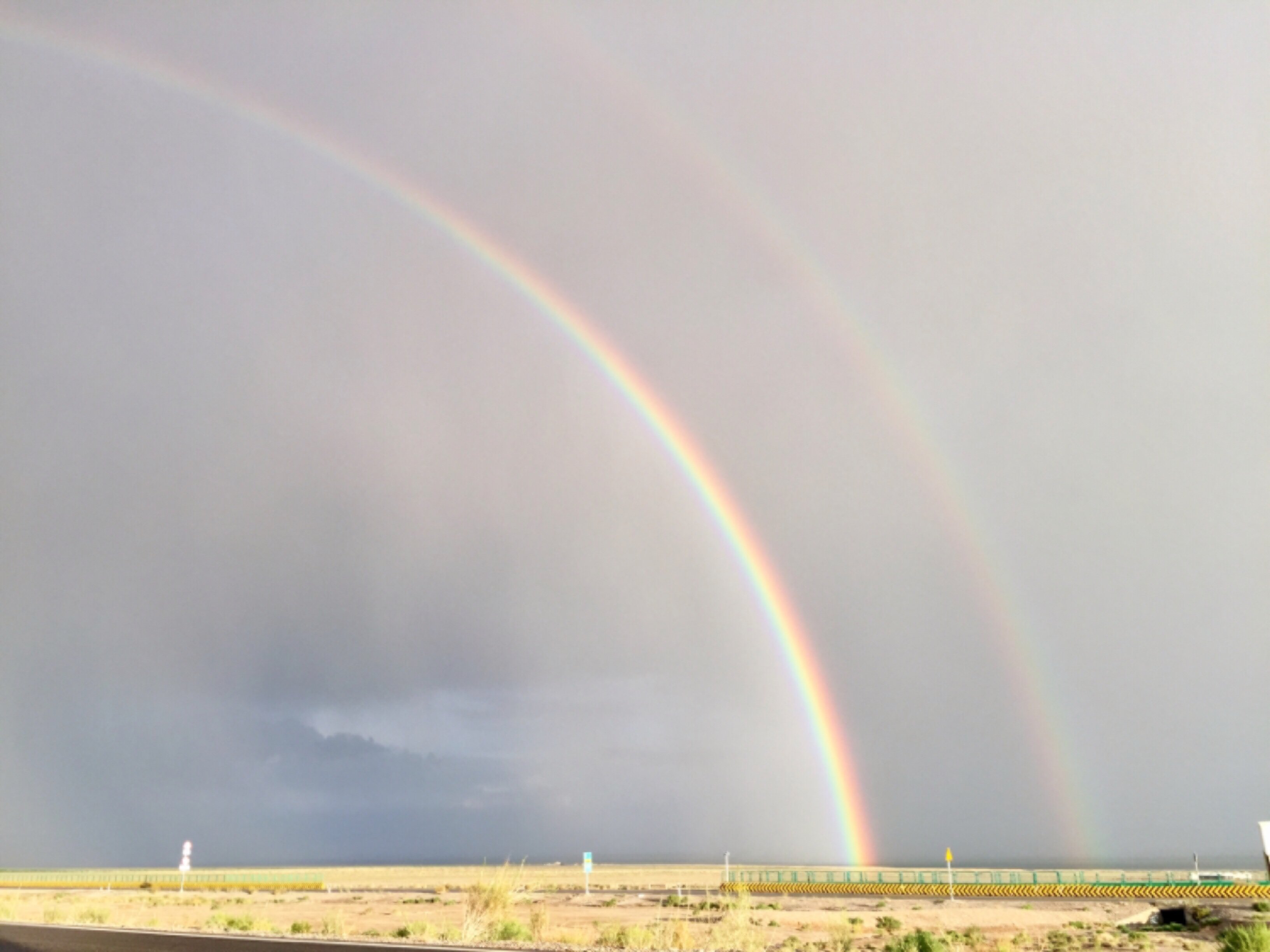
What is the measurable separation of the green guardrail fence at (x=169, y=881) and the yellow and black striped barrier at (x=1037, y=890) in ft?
112

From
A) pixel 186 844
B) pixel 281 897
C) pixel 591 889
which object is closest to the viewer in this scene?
pixel 186 844

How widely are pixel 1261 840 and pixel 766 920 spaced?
22.0 m

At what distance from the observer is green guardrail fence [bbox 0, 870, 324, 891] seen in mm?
74562

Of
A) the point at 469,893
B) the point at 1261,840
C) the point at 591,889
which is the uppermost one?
the point at 1261,840

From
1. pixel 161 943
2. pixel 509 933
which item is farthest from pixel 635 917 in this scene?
pixel 161 943

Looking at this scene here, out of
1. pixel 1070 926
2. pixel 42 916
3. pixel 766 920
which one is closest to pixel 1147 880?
pixel 1070 926

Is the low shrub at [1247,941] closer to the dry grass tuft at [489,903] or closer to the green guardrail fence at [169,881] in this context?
the dry grass tuft at [489,903]

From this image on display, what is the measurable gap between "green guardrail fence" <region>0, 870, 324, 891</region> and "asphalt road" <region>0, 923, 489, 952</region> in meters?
40.9

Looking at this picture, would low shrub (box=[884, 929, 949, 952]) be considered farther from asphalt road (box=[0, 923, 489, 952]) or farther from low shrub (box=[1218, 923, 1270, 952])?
asphalt road (box=[0, 923, 489, 952])

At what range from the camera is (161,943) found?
71.8 ft

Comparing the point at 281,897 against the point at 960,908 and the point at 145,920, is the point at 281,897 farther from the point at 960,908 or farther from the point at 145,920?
the point at 960,908

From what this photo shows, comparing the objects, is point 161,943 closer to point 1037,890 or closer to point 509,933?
point 509,933

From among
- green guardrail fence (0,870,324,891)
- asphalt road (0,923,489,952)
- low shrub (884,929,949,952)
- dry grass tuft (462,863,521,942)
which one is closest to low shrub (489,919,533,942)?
dry grass tuft (462,863,521,942)

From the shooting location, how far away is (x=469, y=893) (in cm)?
2658
